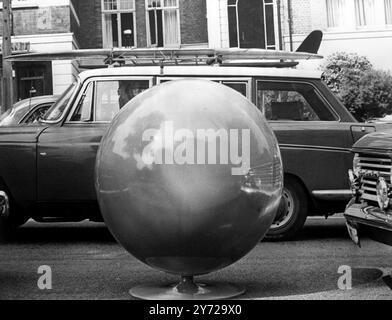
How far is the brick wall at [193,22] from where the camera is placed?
→ 26.4m

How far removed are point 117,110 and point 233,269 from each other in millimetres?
2690

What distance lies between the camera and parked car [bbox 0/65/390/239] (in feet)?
25.3

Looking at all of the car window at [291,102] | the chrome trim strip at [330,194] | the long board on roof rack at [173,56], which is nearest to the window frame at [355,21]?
the long board on roof rack at [173,56]

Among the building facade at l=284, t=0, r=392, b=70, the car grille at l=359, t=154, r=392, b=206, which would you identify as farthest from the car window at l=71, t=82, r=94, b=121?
the building facade at l=284, t=0, r=392, b=70

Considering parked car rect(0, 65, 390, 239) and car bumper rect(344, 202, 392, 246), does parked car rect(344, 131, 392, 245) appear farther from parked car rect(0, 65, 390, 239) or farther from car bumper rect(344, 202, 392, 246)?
parked car rect(0, 65, 390, 239)

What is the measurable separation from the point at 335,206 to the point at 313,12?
17.8 meters

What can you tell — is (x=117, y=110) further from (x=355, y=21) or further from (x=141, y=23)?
(x=141, y=23)

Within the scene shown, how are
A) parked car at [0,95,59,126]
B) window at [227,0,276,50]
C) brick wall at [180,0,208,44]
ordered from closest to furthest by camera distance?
parked car at [0,95,59,126] → window at [227,0,276,50] → brick wall at [180,0,208,44]

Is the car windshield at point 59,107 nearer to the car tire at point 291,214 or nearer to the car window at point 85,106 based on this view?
the car window at point 85,106

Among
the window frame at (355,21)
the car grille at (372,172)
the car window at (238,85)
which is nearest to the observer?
the car grille at (372,172)

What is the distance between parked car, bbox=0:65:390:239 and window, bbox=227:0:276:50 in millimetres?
17281

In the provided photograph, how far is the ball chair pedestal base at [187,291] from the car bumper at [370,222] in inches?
51.9

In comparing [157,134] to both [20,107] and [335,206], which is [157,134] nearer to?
[335,206]

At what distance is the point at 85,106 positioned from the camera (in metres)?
8.00
